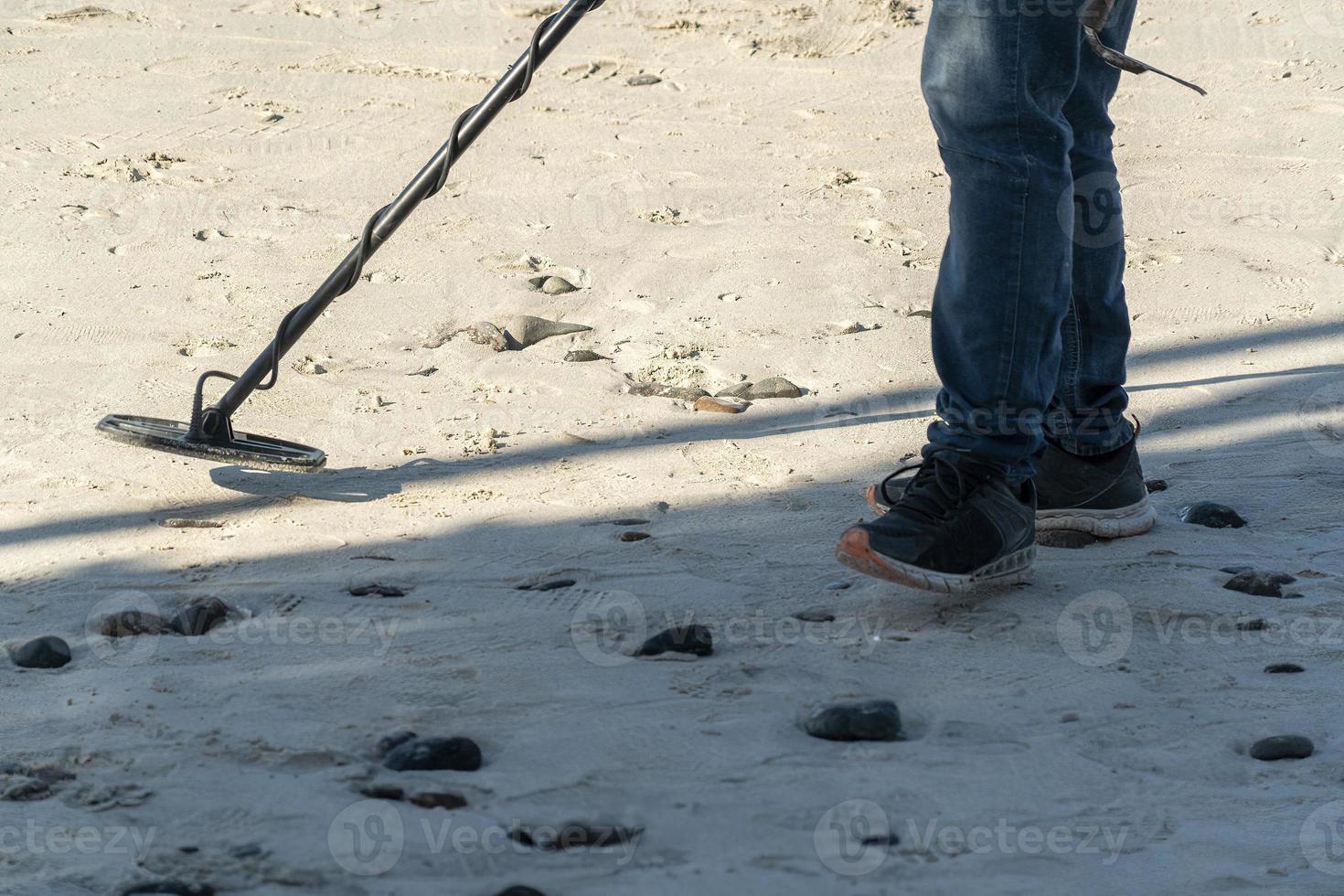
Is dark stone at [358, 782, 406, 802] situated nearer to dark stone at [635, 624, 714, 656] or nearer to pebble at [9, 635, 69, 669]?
dark stone at [635, 624, 714, 656]

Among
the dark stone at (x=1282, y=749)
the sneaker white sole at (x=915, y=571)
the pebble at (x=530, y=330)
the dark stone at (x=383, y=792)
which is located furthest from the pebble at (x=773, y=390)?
the dark stone at (x=383, y=792)

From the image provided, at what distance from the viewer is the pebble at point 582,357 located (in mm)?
3209

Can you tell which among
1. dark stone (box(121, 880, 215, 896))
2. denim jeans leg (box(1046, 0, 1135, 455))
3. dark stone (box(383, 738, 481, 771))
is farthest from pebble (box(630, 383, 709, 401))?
dark stone (box(121, 880, 215, 896))

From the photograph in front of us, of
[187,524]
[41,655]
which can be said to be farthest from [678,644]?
[187,524]

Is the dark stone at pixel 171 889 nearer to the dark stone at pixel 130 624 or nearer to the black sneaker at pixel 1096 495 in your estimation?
the dark stone at pixel 130 624

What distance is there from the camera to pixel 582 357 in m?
3.22

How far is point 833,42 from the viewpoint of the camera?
5906 millimetres

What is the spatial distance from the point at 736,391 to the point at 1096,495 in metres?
0.99

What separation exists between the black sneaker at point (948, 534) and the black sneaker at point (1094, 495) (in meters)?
0.27

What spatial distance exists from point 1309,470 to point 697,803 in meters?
1.72

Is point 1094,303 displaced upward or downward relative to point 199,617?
upward

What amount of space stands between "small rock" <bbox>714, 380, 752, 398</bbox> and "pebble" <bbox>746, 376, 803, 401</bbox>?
0.01 meters

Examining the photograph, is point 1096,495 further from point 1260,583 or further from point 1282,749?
point 1282,749

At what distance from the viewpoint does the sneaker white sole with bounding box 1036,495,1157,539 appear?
2285 mm
